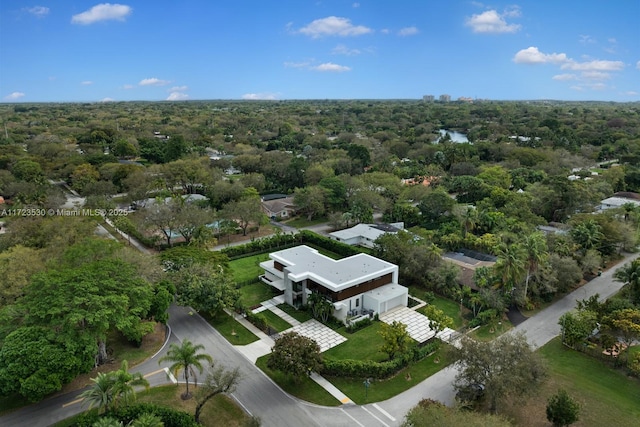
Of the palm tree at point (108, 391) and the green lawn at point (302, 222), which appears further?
the green lawn at point (302, 222)

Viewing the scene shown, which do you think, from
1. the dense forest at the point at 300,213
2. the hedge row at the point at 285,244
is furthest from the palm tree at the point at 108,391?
the hedge row at the point at 285,244

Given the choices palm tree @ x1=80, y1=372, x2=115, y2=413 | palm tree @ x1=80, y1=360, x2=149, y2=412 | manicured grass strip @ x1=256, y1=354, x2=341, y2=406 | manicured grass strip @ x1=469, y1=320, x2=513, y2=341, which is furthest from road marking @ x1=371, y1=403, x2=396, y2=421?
palm tree @ x1=80, y1=372, x2=115, y2=413

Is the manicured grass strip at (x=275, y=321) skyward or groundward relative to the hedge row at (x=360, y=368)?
groundward

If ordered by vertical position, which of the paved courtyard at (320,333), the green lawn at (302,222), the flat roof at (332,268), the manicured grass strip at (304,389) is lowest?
the paved courtyard at (320,333)

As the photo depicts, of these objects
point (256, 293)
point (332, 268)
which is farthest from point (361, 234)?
point (256, 293)

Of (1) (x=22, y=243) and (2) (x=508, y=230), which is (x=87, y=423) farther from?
(2) (x=508, y=230)

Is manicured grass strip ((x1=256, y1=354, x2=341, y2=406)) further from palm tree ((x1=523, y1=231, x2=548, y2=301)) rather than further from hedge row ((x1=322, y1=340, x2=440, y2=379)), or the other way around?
palm tree ((x1=523, y1=231, x2=548, y2=301))

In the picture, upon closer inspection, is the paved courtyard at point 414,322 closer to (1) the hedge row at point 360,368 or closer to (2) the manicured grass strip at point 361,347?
(2) the manicured grass strip at point 361,347
